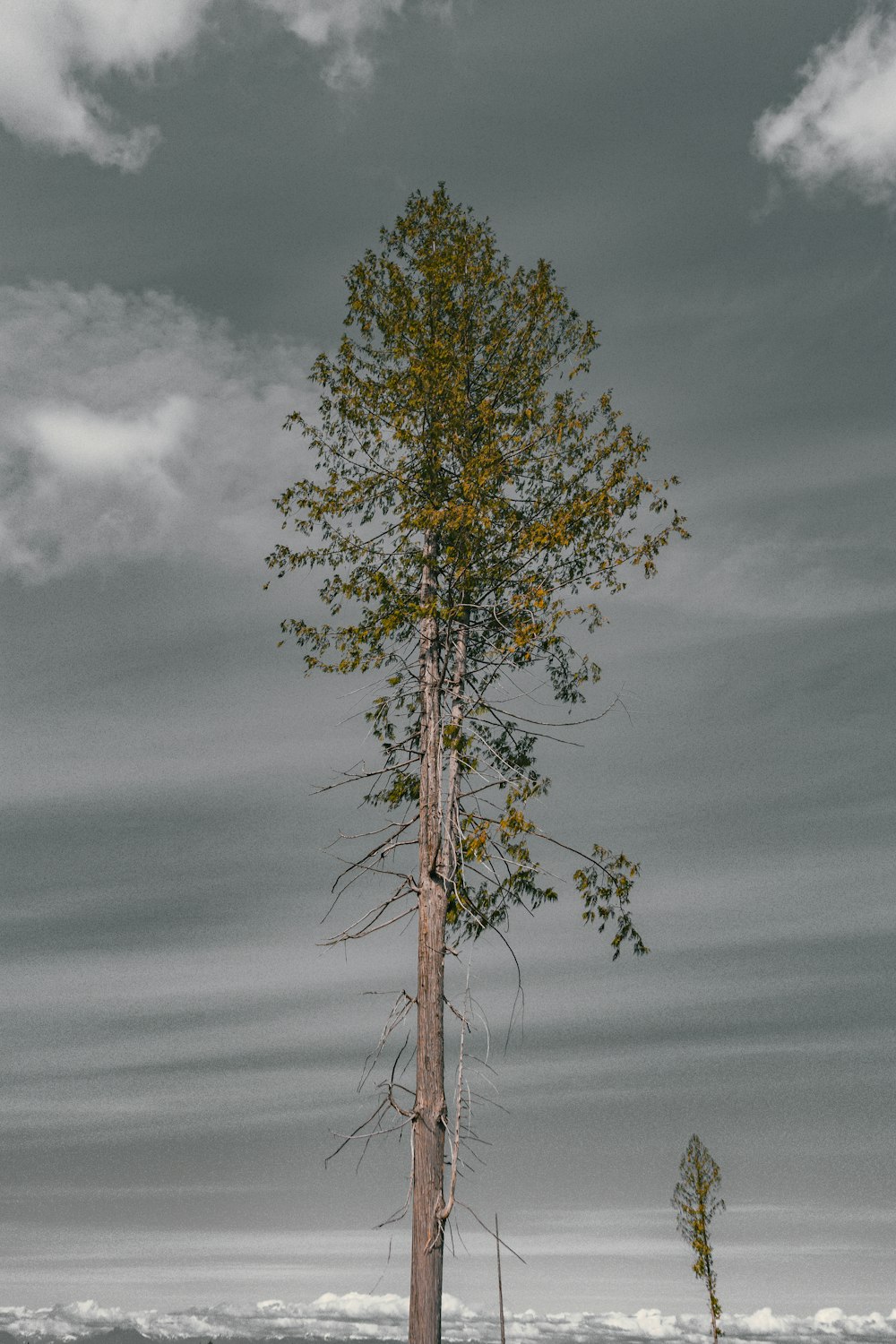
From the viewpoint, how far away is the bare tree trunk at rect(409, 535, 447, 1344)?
1190cm

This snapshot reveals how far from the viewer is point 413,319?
15914 mm

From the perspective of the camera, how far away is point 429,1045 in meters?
12.6

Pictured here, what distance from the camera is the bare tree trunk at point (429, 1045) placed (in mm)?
11898

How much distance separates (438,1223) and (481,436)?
9.84 metres

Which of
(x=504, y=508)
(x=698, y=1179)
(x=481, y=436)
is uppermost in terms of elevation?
(x=481, y=436)

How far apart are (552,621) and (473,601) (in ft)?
4.60

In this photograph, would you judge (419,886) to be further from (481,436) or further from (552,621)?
(481,436)

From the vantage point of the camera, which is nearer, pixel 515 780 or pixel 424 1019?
pixel 424 1019

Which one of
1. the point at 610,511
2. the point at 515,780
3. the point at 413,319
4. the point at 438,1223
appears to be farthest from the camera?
the point at 413,319

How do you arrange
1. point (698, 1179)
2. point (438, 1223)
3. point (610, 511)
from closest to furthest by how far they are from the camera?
point (438, 1223), point (610, 511), point (698, 1179)

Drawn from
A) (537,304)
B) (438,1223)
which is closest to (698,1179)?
(438,1223)

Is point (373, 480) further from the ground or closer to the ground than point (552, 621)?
further from the ground

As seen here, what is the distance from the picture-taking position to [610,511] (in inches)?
580

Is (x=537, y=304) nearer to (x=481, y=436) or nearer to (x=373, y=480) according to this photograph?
(x=481, y=436)
